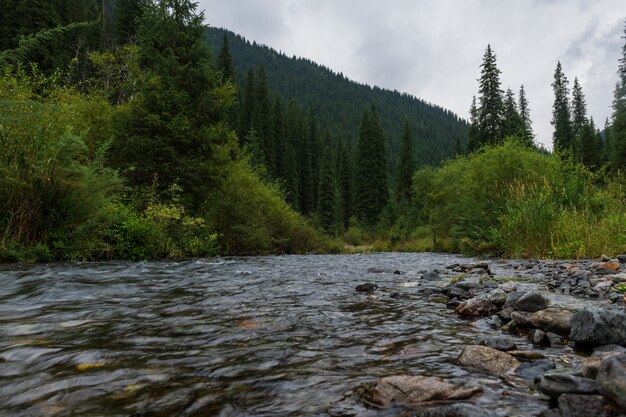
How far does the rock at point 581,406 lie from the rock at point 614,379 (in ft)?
0.19

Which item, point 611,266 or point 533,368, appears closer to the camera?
point 533,368

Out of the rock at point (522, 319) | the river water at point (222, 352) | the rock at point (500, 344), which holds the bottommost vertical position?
the river water at point (222, 352)

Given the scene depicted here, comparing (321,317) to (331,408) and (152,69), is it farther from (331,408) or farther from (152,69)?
(152,69)

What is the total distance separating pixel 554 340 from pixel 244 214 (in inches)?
681

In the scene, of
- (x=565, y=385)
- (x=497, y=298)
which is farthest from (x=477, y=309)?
(x=565, y=385)

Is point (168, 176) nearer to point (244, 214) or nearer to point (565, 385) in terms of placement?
point (244, 214)

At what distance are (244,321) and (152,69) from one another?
1994 centimetres

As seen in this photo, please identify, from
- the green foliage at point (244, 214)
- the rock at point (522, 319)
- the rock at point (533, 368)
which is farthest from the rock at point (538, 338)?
the green foliage at point (244, 214)

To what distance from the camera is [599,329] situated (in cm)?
306

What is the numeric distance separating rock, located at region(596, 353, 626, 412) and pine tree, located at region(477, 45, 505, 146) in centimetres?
5613

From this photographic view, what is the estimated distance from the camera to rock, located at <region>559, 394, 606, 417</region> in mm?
1803

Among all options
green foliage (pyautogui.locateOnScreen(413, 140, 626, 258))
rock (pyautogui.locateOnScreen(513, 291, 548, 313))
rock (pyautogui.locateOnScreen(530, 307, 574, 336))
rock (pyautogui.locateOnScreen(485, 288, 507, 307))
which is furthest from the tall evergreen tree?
rock (pyautogui.locateOnScreen(530, 307, 574, 336))

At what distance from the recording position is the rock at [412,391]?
2.16 metres

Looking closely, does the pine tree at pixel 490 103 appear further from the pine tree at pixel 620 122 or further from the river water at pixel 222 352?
the river water at pixel 222 352
